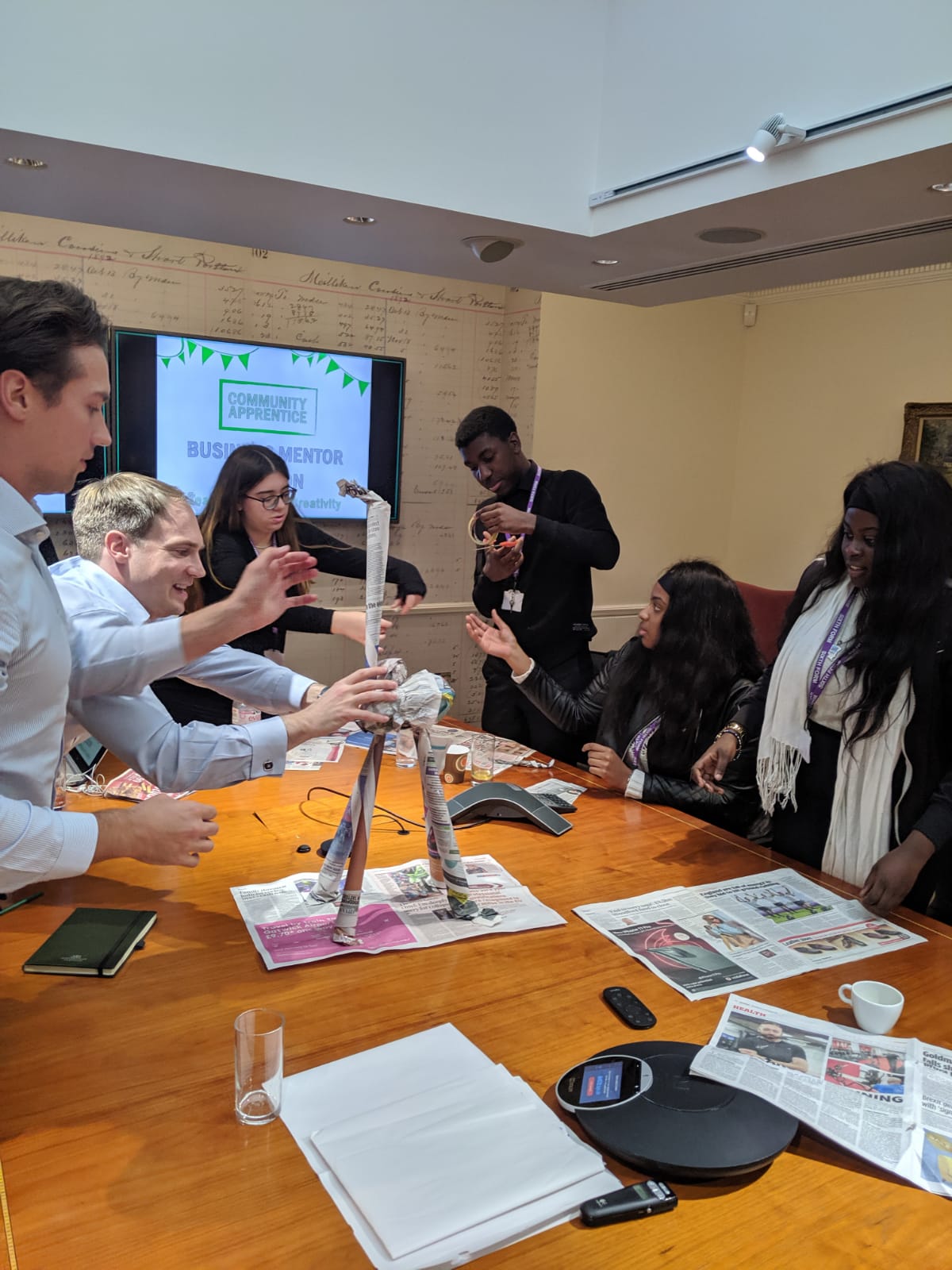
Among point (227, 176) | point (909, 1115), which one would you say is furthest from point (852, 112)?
point (909, 1115)

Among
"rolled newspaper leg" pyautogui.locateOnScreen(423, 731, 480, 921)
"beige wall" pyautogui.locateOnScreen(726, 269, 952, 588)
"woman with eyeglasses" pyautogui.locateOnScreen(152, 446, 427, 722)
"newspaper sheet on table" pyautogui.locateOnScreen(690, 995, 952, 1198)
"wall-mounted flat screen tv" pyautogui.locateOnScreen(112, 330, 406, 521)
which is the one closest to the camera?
"newspaper sheet on table" pyautogui.locateOnScreen(690, 995, 952, 1198)

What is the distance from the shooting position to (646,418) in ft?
15.8

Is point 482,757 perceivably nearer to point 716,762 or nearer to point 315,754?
point 315,754

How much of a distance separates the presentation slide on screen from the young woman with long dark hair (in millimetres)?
2090

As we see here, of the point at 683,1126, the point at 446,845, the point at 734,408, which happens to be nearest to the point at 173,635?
the point at 446,845

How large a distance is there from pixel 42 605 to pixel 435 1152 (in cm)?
88

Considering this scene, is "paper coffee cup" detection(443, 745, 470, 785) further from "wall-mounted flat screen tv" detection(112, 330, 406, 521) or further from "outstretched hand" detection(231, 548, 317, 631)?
"wall-mounted flat screen tv" detection(112, 330, 406, 521)

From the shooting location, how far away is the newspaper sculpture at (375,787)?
5.03 feet

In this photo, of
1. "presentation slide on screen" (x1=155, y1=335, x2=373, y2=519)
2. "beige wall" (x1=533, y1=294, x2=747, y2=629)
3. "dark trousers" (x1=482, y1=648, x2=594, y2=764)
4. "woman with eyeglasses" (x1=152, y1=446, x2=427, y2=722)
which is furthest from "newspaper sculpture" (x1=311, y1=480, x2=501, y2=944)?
"beige wall" (x1=533, y1=294, x2=747, y2=629)

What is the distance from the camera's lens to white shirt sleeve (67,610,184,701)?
163 cm

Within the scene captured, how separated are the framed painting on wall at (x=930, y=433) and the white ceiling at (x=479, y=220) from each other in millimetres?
1977

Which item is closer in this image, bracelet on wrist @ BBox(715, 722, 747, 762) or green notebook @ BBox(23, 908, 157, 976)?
green notebook @ BBox(23, 908, 157, 976)

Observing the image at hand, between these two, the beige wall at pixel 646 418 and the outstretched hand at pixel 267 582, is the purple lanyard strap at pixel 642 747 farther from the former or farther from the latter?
the beige wall at pixel 646 418

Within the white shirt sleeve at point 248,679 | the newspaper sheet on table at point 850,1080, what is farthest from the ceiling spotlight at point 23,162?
the newspaper sheet on table at point 850,1080
